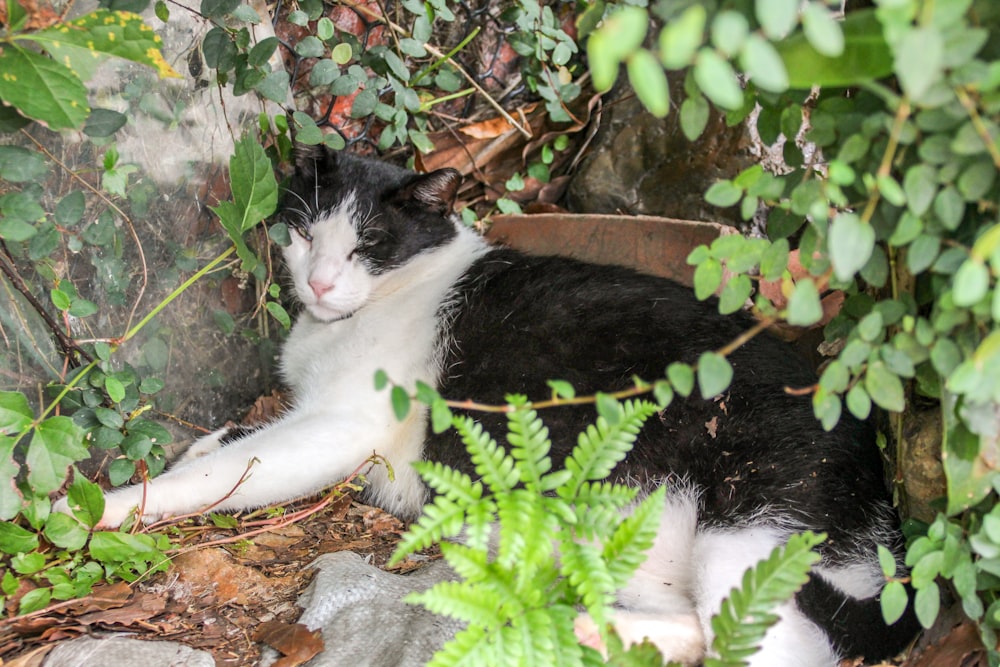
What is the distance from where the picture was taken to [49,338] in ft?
7.20

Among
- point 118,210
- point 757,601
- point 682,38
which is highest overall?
point 682,38

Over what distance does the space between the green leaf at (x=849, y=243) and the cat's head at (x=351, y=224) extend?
1.74 meters

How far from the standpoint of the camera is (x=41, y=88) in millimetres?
1680

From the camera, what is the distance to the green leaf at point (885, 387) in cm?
141

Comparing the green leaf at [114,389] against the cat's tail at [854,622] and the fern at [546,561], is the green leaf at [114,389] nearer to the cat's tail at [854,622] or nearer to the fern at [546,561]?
the fern at [546,561]

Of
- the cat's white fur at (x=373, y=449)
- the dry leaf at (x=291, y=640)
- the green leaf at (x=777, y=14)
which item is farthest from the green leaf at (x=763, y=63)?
the dry leaf at (x=291, y=640)

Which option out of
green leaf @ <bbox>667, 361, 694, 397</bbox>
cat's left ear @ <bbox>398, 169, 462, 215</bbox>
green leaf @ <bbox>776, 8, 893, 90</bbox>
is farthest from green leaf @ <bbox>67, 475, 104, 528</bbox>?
green leaf @ <bbox>776, 8, 893, 90</bbox>

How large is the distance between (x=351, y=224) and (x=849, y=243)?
6.38 ft

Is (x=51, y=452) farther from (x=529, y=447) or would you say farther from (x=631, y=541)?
(x=631, y=541)

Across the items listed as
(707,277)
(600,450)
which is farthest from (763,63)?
(600,450)

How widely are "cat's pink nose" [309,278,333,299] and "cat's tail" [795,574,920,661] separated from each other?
1.72 meters

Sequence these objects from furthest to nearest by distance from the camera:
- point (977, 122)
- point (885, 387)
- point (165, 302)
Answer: point (165, 302), point (885, 387), point (977, 122)

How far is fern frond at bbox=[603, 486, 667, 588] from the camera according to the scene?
5.03 feet

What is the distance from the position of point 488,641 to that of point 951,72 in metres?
1.20
